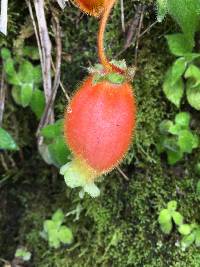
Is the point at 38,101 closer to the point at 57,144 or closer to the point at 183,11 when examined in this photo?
the point at 57,144

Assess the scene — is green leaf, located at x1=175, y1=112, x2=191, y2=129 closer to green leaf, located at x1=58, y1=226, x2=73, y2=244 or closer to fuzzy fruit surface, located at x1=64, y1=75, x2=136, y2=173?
fuzzy fruit surface, located at x1=64, y1=75, x2=136, y2=173

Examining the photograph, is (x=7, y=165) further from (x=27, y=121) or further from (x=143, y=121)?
(x=143, y=121)

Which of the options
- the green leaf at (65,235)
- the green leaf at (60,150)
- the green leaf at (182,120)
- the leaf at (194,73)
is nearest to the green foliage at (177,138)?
the green leaf at (182,120)

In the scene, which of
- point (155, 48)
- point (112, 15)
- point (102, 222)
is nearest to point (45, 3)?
point (112, 15)

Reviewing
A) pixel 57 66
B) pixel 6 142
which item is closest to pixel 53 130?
pixel 6 142

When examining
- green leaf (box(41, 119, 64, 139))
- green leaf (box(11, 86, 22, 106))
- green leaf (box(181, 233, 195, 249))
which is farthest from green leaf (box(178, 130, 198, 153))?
green leaf (box(11, 86, 22, 106))

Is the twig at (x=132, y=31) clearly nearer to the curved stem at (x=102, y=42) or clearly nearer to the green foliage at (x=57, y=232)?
the curved stem at (x=102, y=42)
